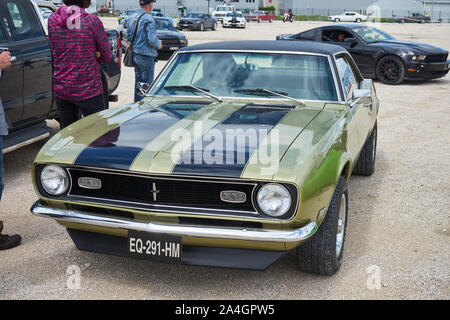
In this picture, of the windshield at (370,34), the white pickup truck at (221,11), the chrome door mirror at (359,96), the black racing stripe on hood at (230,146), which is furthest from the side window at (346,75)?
the white pickup truck at (221,11)

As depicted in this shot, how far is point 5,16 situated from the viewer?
17.7 feet

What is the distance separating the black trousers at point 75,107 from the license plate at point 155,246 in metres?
1.93

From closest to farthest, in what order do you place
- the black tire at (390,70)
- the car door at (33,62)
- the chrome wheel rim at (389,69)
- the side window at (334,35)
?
the car door at (33,62) → the black tire at (390,70) → the chrome wheel rim at (389,69) → the side window at (334,35)

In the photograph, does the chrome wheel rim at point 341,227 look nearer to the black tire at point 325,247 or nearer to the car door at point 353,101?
the black tire at point 325,247

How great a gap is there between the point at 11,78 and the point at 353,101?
3481mm

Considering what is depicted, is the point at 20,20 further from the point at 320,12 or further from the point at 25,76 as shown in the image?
the point at 320,12

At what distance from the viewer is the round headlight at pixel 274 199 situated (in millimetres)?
2756

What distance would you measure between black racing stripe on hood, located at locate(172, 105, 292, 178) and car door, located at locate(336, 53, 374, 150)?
0.74 meters

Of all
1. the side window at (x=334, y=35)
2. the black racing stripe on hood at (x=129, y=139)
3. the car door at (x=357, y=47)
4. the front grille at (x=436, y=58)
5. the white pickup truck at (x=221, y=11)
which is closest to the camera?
the black racing stripe on hood at (x=129, y=139)

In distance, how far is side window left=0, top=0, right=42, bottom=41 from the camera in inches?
214

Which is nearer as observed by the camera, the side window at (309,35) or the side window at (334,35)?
the side window at (334,35)

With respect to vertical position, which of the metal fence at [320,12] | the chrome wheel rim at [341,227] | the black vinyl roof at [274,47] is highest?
the metal fence at [320,12]

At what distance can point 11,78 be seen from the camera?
17.3ft
